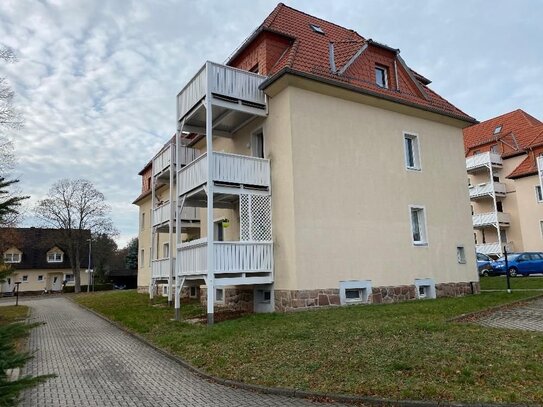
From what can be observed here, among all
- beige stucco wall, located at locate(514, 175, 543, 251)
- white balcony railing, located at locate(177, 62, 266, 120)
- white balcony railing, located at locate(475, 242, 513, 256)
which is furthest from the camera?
white balcony railing, located at locate(475, 242, 513, 256)

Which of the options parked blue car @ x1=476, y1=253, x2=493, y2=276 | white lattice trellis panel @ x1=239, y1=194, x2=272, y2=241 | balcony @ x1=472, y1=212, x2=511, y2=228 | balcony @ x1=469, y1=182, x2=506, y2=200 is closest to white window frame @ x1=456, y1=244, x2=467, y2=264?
white lattice trellis panel @ x1=239, y1=194, x2=272, y2=241

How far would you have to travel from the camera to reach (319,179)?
14.7 m

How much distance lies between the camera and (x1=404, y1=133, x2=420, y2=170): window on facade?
1761 centimetres

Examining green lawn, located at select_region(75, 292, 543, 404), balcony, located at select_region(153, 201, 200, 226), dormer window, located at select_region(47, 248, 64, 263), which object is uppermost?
dormer window, located at select_region(47, 248, 64, 263)

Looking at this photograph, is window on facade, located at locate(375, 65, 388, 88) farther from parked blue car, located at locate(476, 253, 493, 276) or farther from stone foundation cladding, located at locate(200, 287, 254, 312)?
parked blue car, located at locate(476, 253, 493, 276)

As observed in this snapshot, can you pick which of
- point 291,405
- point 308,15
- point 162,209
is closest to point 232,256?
point 291,405

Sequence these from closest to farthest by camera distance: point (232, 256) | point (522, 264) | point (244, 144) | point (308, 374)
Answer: point (308, 374), point (232, 256), point (244, 144), point (522, 264)

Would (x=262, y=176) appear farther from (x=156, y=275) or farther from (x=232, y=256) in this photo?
→ (x=156, y=275)

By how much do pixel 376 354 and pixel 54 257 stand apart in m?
60.3

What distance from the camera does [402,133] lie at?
57.0 ft

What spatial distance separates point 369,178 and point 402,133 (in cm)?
281

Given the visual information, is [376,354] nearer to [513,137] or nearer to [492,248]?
[492,248]

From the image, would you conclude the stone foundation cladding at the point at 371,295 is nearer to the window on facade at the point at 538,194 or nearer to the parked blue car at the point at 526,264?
the parked blue car at the point at 526,264

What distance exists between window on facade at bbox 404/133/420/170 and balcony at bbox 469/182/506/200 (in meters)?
22.2
